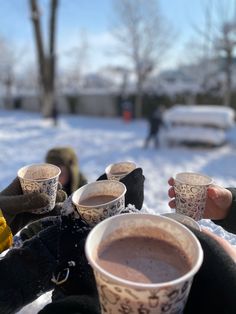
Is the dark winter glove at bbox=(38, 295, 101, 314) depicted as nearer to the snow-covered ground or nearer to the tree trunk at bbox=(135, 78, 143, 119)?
the snow-covered ground

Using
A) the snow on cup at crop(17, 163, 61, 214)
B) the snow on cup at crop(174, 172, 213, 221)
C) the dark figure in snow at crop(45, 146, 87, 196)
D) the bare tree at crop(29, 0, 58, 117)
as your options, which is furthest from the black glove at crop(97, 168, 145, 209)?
the bare tree at crop(29, 0, 58, 117)

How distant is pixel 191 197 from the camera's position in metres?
1.65

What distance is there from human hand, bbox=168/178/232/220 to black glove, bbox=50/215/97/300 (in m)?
0.68

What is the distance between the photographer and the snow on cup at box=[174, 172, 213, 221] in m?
1.64

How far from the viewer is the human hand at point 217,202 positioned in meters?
1.72

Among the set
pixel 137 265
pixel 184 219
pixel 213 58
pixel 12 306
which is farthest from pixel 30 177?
pixel 213 58

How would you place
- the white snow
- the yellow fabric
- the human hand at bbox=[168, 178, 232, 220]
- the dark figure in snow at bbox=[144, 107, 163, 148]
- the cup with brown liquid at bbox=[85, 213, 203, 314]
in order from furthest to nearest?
the dark figure in snow at bbox=[144, 107, 163, 148] → the white snow → the human hand at bbox=[168, 178, 232, 220] → the yellow fabric → the cup with brown liquid at bbox=[85, 213, 203, 314]

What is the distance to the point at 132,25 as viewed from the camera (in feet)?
78.9

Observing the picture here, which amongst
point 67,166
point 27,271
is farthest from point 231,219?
point 67,166

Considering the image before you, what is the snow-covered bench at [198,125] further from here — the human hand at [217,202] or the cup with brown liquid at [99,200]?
the cup with brown liquid at [99,200]

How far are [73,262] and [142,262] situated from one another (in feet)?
1.32

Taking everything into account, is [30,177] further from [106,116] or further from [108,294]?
[106,116]

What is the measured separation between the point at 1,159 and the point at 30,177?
24.4 feet

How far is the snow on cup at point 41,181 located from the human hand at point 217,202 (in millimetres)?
588
